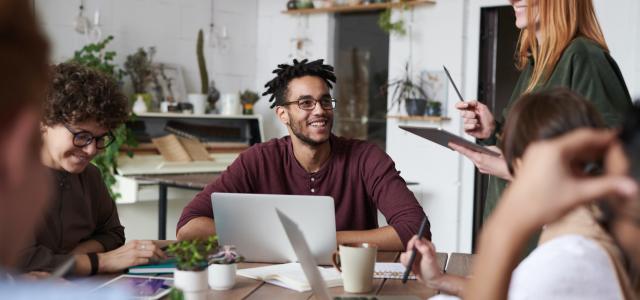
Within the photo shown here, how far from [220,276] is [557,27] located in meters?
1.12

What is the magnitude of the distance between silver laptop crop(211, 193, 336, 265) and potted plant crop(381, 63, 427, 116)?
3220 millimetres

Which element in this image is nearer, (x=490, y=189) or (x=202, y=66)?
(x=490, y=189)

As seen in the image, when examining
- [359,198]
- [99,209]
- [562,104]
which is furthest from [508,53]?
[562,104]

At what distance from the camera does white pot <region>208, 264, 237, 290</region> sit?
1.72 m

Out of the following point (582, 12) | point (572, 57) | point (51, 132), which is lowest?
point (51, 132)

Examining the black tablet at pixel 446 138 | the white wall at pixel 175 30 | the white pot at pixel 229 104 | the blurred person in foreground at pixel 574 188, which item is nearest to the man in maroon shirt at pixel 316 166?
the black tablet at pixel 446 138

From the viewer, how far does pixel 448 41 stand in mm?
4961

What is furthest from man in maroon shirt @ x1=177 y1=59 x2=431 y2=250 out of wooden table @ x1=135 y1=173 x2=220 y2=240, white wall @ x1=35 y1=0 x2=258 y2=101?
white wall @ x1=35 y1=0 x2=258 y2=101

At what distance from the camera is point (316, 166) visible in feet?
8.42

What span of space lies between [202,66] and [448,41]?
1852 mm

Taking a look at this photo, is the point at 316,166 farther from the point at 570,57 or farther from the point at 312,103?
the point at 570,57

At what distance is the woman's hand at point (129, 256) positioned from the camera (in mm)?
1858

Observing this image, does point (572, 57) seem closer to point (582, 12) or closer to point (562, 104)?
point (582, 12)

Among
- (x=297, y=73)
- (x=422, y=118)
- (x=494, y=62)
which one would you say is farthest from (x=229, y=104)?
(x=297, y=73)
